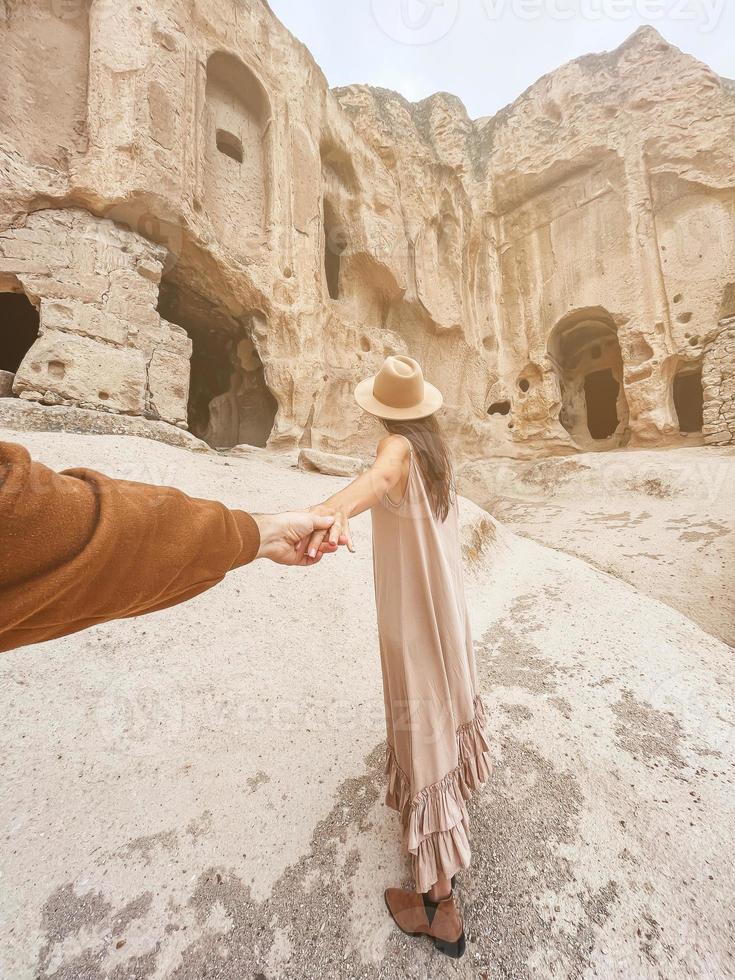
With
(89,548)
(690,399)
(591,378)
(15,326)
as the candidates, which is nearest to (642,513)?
(690,399)

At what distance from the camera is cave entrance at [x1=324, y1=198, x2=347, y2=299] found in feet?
32.1

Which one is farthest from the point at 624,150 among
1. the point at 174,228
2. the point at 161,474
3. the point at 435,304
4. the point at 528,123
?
the point at 161,474

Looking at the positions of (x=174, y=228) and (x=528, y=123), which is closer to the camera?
(x=174, y=228)

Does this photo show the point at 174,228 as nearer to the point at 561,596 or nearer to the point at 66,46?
the point at 66,46

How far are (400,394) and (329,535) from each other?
23.2 inches

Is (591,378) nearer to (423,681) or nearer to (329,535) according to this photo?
(423,681)

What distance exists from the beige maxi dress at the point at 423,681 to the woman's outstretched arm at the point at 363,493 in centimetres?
6

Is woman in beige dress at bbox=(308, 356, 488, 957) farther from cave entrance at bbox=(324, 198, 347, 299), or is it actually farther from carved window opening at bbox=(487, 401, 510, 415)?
carved window opening at bbox=(487, 401, 510, 415)

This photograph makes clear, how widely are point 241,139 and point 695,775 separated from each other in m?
10.9

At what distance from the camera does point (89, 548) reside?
2.13ft

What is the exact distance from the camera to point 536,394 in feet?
38.4

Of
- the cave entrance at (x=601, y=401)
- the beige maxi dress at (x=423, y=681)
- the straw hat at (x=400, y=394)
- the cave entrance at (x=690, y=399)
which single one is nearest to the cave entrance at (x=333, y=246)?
the cave entrance at (x=601, y=401)

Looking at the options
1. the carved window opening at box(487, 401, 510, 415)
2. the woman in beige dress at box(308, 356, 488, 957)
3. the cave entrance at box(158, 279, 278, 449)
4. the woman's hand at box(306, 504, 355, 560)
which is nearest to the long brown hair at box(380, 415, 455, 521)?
the woman in beige dress at box(308, 356, 488, 957)

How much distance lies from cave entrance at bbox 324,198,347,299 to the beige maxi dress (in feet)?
32.0
